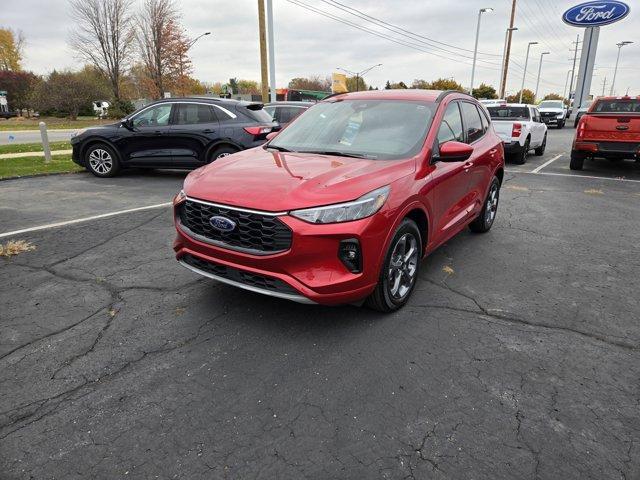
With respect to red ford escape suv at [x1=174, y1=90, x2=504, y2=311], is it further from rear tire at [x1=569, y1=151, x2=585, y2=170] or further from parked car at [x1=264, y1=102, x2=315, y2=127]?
rear tire at [x1=569, y1=151, x2=585, y2=170]

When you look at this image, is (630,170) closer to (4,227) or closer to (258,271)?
(258,271)

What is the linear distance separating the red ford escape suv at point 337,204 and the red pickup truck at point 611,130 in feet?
26.3

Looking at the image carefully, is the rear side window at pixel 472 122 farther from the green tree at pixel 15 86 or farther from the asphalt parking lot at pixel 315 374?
the green tree at pixel 15 86

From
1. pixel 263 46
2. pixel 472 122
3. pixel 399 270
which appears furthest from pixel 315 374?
pixel 263 46

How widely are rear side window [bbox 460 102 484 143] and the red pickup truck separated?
6.96 metres

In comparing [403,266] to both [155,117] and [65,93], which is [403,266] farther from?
[65,93]

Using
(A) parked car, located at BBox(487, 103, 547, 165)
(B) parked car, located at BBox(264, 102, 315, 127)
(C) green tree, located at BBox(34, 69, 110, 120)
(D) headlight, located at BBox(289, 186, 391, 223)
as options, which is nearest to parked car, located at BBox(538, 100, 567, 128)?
(A) parked car, located at BBox(487, 103, 547, 165)

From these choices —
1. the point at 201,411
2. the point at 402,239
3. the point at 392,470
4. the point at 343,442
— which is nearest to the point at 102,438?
the point at 201,411

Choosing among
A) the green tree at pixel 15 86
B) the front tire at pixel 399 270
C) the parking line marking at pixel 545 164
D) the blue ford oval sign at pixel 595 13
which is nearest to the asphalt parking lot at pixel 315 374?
the front tire at pixel 399 270

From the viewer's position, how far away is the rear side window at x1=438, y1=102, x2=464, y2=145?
4289 mm

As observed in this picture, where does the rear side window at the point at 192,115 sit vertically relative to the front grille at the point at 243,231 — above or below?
above

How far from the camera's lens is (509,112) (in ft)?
48.8

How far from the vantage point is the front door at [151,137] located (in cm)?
970

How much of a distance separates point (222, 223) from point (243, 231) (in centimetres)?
18
